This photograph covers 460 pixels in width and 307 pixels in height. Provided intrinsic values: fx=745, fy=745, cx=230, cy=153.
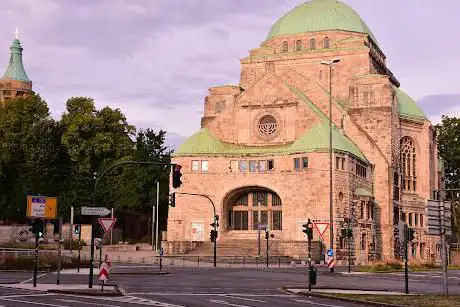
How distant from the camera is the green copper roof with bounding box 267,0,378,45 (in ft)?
289

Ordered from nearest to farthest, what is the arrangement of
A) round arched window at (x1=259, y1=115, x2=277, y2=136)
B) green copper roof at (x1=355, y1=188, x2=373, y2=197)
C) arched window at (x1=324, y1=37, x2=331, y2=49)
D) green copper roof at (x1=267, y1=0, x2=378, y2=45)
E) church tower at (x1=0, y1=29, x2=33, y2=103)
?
green copper roof at (x1=355, y1=188, x2=373, y2=197) < round arched window at (x1=259, y1=115, x2=277, y2=136) < arched window at (x1=324, y1=37, x2=331, y2=49) < green copper roof at (x1=267, y1=0, x2=378, y2=45) < church tower at (x1=0, y1=29, x2=33, y2=103)

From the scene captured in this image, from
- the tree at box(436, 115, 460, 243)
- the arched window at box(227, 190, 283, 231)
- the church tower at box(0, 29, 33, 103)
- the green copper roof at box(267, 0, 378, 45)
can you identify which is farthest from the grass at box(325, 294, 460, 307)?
the church tower at box(0, 29, 33, 103)

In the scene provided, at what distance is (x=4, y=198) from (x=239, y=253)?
35060mm

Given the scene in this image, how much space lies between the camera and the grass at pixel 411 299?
77.6 feet

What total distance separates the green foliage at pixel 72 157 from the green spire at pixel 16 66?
1047 inches

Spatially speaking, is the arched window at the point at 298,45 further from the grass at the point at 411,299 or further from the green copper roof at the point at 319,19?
the grass at the point at 411,299

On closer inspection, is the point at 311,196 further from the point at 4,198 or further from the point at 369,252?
the point at 4,198

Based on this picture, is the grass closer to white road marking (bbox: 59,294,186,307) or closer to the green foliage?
white road marking (bbox: 59,294,186,307)

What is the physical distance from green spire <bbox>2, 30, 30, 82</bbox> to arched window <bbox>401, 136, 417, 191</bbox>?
67003 millimetres

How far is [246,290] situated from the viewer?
3134 centimetres

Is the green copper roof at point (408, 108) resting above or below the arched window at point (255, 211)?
above

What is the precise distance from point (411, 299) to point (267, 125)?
173 ft

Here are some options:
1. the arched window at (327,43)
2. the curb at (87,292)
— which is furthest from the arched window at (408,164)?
the curb at (87,292)

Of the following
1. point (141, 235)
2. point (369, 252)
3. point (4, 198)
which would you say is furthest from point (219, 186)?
point (4, 198)
